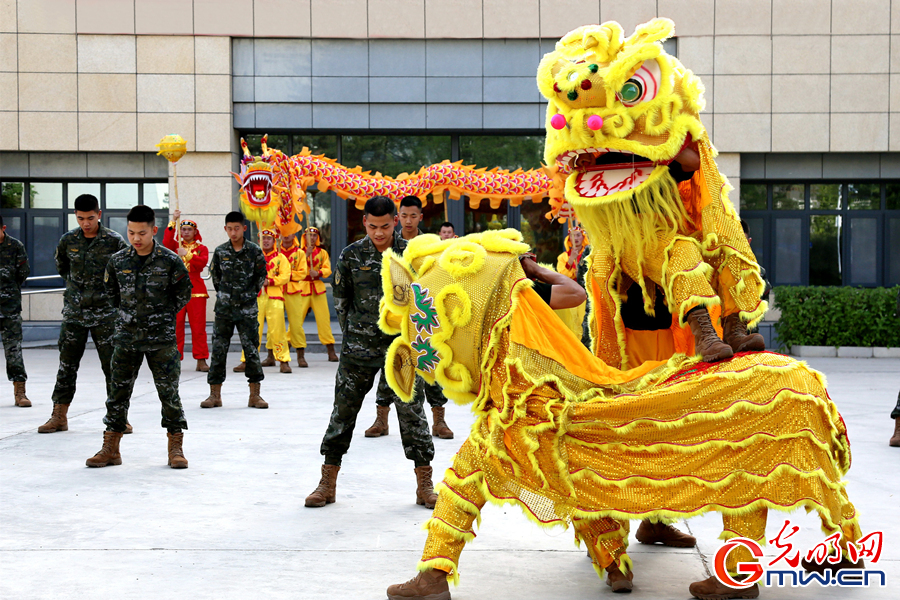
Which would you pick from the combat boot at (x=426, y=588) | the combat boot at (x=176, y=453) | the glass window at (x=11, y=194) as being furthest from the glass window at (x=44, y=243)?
the combat boot at (x=426, y=588)

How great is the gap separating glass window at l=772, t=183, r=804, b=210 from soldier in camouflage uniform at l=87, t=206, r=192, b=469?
589 inches

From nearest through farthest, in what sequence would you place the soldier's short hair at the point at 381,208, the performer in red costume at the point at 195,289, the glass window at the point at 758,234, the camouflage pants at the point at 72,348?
the soldier's short hair at the point at 381,208
the camouflage pants at the point at 72,348
the performer in red costume at the point at 195,289
the glass window at the point at 758,234

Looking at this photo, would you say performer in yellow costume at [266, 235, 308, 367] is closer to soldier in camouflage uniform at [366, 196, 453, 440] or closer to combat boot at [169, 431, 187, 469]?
soldier in camouflage uniform at [366, 196, 453, 440]

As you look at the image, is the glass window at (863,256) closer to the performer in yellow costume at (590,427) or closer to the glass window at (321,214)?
the glass window at (321,214)

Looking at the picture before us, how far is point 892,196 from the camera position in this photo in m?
18.3

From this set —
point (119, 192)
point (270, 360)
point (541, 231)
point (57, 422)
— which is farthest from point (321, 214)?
point (57, 422)

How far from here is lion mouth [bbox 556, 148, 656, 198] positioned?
380cm

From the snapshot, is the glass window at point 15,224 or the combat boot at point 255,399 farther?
the glass window at point 15,224

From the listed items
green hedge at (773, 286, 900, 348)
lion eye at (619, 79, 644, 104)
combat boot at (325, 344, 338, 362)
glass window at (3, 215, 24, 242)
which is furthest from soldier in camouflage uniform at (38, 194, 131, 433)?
glass window at (3, 215, 24, 242)

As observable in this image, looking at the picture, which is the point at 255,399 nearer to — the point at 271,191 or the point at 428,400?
the point at 428,400

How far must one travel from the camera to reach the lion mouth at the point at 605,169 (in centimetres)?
380

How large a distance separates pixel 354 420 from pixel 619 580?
2054 millimetres

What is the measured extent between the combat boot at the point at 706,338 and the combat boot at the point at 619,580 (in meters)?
0.99

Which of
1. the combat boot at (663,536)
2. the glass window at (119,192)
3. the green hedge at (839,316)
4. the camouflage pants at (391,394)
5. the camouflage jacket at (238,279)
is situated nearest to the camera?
the combat boot at (663,536)
